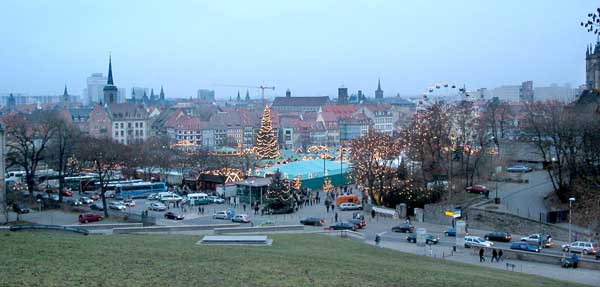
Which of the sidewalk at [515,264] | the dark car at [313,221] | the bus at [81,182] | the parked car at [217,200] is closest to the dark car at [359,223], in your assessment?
the dark car at [313,221]

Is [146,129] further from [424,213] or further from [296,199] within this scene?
[424,213]

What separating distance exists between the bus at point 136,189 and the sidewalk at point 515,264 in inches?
834

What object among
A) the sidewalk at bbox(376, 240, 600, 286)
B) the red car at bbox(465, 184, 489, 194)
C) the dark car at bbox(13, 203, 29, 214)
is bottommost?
the sidewalk at bbox(376, 240, 600, 286)

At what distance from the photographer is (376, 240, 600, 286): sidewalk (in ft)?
60.6

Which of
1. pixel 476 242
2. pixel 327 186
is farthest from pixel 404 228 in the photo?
pixel 327 186

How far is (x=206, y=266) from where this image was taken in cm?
1396

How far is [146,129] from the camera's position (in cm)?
8981

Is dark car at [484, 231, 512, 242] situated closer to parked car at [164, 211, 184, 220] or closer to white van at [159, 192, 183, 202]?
parked car at [164, 211, 184, 220]

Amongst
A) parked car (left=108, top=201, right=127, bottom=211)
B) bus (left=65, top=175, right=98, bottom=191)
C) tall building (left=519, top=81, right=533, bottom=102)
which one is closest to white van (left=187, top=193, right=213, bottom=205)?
parked car (left=108, top=201, right=127, bottom=211)

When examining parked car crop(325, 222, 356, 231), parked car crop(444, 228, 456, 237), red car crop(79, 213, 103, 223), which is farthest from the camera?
red car crop(79, 213, 103, 223)

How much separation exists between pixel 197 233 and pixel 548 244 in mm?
12170

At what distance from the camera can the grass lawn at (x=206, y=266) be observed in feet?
39.9

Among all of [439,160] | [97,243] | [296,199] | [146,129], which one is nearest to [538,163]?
[439,160]

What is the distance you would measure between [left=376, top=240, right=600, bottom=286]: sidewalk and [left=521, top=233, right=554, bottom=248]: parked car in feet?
7.94
